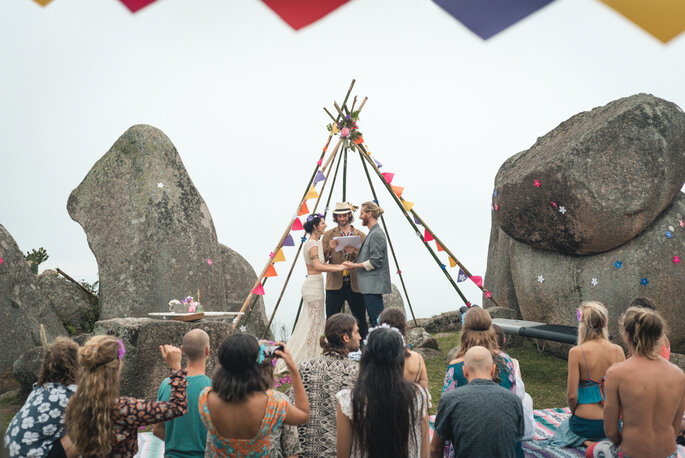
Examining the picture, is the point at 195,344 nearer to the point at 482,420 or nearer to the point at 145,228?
the point at 482,420

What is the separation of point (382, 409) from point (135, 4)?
317 centimetres

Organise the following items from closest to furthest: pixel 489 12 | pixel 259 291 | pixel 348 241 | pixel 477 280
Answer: pixel 489 12 → pixel 348 241 → pixel 259 291 → pixel 477 280

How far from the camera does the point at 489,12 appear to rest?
154 inches

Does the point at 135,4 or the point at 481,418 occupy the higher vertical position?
the point at 135,4

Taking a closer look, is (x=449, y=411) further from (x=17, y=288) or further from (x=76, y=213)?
(x=76, y=213)

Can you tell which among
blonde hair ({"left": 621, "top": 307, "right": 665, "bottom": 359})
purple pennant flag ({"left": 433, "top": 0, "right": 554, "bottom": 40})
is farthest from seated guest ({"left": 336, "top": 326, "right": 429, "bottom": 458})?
purple pennant flag ({"left": 433, "top": 0, "right": 554, "bottom": 40})

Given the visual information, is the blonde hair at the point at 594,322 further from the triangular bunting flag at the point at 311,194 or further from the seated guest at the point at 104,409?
the triangular bunting flag at the point at 311,194

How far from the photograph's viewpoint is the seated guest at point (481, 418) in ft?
8.64

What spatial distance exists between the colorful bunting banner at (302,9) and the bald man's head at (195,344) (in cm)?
220

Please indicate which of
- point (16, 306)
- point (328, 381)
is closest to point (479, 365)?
point (328, 381)

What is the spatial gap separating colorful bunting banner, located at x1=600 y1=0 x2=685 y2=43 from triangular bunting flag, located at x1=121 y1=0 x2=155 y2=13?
299cm

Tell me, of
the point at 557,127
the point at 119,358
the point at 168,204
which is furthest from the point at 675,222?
the point at 119,358

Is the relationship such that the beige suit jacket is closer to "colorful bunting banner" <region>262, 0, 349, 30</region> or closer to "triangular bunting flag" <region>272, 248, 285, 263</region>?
"triangular bunting flag" <region>272, 248, 285, 263</region>

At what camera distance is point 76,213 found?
7973mm
